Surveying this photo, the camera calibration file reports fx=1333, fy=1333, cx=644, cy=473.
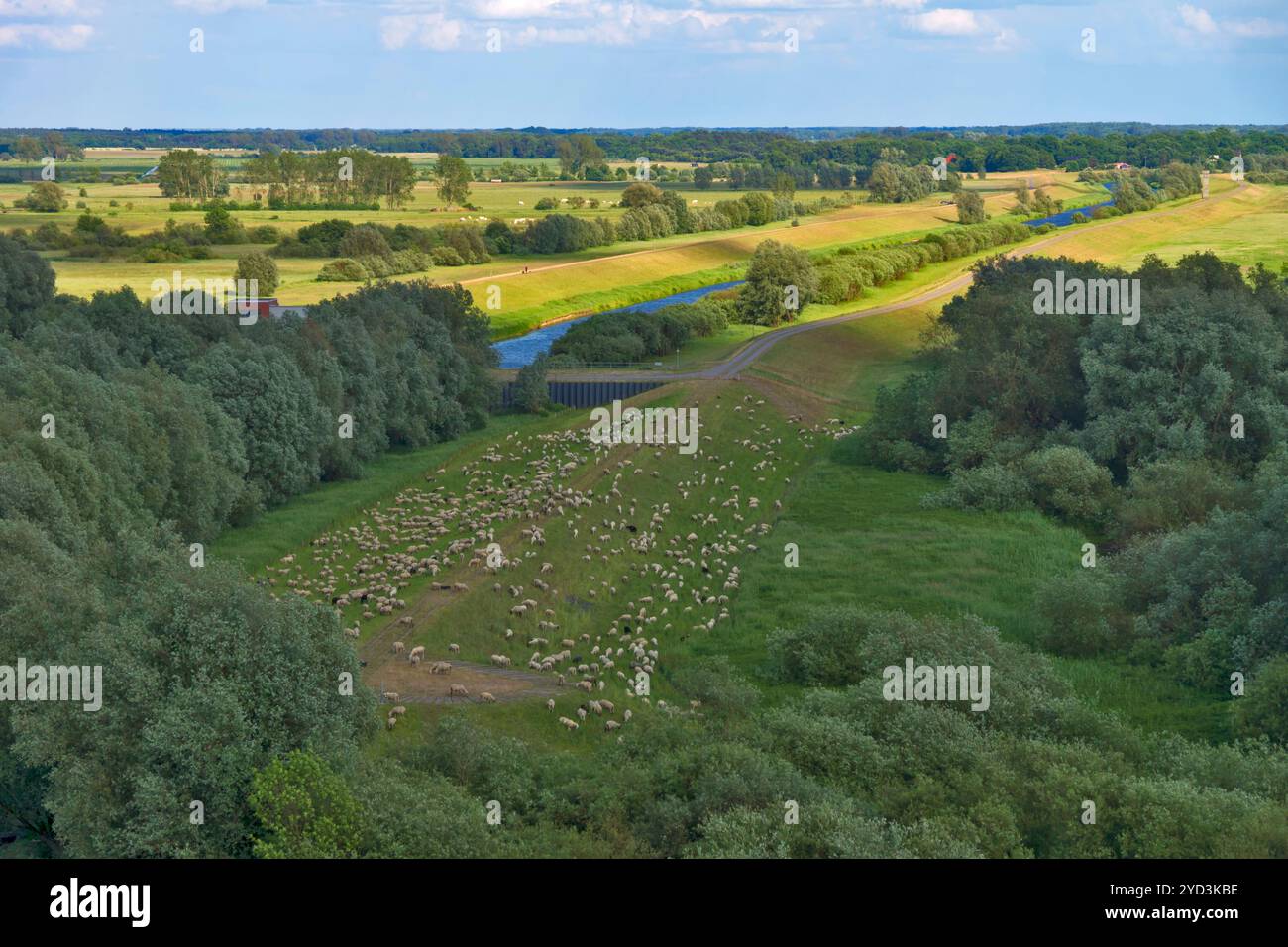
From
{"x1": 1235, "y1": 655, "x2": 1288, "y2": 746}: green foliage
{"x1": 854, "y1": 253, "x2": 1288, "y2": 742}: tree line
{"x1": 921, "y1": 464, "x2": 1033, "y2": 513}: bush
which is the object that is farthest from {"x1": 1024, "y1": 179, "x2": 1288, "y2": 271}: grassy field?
{"x1": 1235, "y1": 655, "x2": 1288, "y2": 746}: green foliage

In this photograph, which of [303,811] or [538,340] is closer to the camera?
[303,811]

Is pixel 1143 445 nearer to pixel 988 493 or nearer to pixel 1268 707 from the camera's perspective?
pixel 988 493

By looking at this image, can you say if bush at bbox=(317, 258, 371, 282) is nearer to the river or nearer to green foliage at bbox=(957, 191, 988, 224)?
the river

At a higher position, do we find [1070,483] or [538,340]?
[538,340]

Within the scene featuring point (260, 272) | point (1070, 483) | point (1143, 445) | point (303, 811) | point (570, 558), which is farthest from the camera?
point (260, 272)

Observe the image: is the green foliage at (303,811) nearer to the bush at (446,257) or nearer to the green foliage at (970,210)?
the bush at (446,257)

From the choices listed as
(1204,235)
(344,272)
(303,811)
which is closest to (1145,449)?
(303,811)

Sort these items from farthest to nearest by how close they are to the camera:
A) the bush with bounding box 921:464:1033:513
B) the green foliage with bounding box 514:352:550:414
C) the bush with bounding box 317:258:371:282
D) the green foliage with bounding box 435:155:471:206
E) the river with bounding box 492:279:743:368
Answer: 1. the green foliage with bounding box 435:155:471:206
2. the bush with bounding box 317:258:371:282
3. the river with bounding box 492:279:743:368
4. the green foliage with bounding box 514:352:550:414
5. the bush with bounding box 921:464:1033:513
